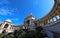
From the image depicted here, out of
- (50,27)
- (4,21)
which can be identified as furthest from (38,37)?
(4,21)

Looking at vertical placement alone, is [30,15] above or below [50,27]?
above

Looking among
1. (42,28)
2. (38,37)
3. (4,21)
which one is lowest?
(38,37)

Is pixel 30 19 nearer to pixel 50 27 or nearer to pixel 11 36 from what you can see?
pixel 11 36

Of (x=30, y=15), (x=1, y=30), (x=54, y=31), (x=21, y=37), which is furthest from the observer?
(x=30, y=15)

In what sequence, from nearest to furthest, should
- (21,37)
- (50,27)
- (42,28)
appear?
1. (50,27)
2. (21,37)
3. (42,28)

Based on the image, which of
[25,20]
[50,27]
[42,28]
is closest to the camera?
[50,27]

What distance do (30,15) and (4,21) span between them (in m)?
10.2

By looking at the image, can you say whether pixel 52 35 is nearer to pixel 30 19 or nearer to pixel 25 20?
pixel 30 19

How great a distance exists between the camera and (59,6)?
2134 cm

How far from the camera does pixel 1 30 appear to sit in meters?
35.7

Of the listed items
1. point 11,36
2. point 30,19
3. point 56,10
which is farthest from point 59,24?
point 30,19

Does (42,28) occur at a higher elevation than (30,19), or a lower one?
lower

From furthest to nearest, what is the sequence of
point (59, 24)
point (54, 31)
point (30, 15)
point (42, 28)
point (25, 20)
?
point (25, 20) → point (30, 15) → point (42, 28) → point (54, 31) → point (59, 24)

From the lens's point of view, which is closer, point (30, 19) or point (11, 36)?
point (11, 36)
